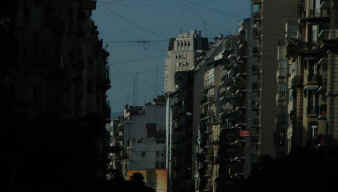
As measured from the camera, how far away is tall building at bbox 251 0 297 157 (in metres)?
116

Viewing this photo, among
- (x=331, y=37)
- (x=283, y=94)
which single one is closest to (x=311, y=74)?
(x=331, y=37)

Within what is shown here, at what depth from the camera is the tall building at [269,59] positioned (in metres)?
116

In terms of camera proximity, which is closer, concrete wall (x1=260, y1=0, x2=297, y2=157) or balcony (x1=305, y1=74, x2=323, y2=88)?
balcony (x1=305, y1=74, x2=323, y2=88)

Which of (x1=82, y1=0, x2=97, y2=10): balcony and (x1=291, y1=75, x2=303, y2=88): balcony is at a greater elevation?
(x1=82, y1=0, x2=97, y2=10): balcony

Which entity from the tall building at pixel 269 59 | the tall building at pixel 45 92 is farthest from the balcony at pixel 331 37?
the tall building at pixel 269 59

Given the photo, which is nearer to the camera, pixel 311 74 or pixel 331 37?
pixel 331 37

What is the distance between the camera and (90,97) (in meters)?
100

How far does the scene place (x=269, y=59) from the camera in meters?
117

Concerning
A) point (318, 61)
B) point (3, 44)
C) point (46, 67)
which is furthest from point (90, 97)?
point (3, 44)

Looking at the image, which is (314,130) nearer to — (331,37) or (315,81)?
(315,81)

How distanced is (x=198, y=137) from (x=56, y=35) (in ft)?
376

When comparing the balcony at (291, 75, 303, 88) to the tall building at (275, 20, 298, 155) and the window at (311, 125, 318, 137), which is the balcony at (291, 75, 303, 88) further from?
the tall building at (275, 20, 298, 155)

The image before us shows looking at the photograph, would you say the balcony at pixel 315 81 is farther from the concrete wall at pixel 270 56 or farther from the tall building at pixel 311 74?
the concrete wall at pixel 270 56

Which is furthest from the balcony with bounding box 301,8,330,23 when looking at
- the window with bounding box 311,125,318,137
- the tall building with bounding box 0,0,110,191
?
the tall building with bounding box 0,0,110,191
